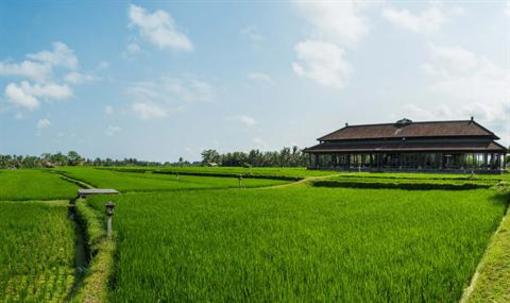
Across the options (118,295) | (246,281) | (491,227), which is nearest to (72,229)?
(118,295)

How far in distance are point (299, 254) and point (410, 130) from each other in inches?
1632

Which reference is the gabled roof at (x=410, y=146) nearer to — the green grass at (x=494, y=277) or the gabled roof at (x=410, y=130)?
the gabled roof at (x=410, y=130)

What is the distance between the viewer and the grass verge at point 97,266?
18.0ft

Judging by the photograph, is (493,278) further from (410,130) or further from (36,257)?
(410,130)

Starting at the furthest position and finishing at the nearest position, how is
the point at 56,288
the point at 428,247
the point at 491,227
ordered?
the point at 491,227 < the point at 428,247 < the point at 56,288

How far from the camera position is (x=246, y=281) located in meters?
5.40

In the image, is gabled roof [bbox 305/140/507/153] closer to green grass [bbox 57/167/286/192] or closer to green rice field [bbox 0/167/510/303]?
green grass [bbox 57/167/286/192]

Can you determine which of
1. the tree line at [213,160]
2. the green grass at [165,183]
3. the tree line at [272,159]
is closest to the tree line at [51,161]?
the tree line at [213,160]

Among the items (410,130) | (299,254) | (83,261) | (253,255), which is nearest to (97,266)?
(83,261)

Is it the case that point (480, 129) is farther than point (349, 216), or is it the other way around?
point (480, 129)

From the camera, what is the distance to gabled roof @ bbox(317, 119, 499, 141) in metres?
40.6

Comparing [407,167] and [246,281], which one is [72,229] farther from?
[407,167]

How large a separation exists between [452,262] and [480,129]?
39176 mm

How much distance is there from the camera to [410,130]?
147ft
